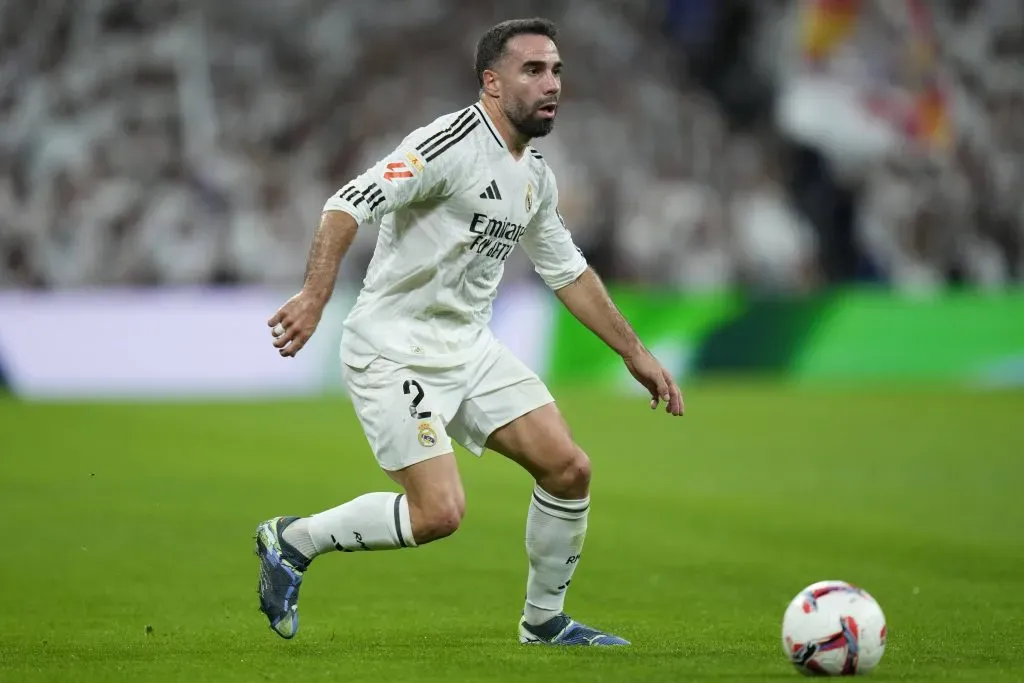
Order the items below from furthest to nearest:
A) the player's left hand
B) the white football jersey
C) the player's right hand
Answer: the player's left hand < the white football jersey < the player's right hand

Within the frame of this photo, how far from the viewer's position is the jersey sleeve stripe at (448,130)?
5.71 meters

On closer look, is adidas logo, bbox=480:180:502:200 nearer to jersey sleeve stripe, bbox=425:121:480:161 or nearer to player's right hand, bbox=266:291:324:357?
jersey sleeve stripe, bbox=425:121:480:161

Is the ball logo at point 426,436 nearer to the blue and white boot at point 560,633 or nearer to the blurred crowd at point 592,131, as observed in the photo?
the blue and white boot at point 560,633

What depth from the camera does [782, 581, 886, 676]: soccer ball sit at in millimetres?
4996

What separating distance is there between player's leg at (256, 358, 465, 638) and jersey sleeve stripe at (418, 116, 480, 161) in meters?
0.82

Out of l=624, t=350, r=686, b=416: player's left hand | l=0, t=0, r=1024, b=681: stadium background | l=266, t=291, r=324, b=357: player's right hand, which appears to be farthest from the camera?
l=0, t=0, r=1024, b=681: stadium background

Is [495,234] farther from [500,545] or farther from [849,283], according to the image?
[849,283]

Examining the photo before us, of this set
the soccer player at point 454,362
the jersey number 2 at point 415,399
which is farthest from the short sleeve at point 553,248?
the jersey number 2 at point 415,399

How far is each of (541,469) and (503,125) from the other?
1349 mm

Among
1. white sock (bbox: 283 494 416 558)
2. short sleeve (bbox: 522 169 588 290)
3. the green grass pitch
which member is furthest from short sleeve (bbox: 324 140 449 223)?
the green grass pitch

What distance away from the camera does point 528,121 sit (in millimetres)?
5906

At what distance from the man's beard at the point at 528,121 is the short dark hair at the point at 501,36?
204 mm

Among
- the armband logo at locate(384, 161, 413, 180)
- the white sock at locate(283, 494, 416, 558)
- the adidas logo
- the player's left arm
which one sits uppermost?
the armband logo at locate(384, 161, 413, 180)

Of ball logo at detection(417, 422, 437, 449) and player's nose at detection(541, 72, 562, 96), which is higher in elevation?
player's nose at detection(541, 72, 562, 96)
